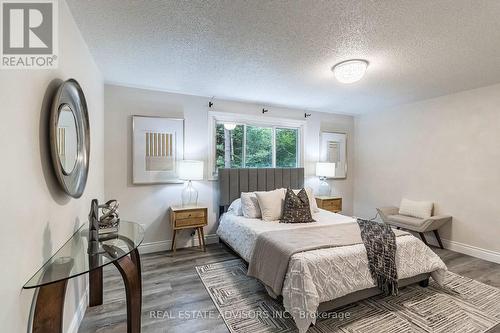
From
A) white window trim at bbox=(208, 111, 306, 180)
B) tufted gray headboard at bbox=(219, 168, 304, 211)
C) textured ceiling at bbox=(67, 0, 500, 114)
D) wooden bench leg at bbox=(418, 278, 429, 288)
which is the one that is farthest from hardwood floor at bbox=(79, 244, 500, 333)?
textured ceiling at bbox=(67, 0, 500, 114)

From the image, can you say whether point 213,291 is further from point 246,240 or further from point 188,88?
point 188,88

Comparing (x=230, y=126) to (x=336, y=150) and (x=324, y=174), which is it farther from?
(x=336, y=150)

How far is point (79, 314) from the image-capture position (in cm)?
197

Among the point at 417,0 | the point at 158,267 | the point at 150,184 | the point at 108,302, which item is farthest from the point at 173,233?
the point at 417,0

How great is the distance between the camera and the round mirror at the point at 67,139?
1469 mm

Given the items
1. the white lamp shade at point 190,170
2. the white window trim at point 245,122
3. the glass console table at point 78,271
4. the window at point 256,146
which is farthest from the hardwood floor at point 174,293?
the window at point 256,146

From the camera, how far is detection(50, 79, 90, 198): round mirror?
4.49 feet

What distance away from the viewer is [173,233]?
11.4 ft

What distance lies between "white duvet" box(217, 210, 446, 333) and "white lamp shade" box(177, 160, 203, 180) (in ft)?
4.32

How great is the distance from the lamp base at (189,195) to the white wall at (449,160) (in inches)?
142

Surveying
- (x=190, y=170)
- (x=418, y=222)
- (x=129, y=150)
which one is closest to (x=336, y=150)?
(x=418, y=222)

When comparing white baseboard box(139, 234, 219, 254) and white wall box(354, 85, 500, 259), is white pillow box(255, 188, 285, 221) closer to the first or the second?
white baseboard box(139, 234, 219, 254)

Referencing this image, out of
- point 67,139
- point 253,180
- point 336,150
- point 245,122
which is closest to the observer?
point 67,139

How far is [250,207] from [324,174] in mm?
1908
